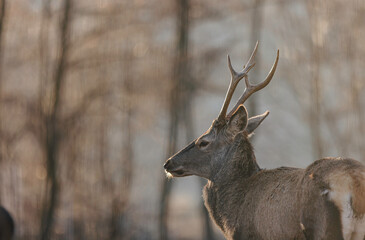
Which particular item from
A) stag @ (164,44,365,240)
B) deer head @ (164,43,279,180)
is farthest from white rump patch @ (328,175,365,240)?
deer head @ (164,43,279,180)

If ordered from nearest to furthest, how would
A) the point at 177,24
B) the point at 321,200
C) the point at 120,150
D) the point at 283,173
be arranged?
the point at 321,200, the point at 283,173, the point at 120,150, the point at 177,24

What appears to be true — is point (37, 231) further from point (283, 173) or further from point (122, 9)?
point (283, 173)

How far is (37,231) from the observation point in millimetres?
20453

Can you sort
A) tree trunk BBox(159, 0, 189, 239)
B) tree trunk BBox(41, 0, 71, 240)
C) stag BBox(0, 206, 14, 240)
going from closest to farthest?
stag BBox(0, 206, 14, 240)
tree trunk BBox(41, 0, 71, 240)
tree trunk BBox(159, 0, 189, 239)

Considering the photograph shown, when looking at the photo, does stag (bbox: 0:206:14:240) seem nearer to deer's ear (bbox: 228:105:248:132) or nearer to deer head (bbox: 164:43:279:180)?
deer head (bbox: 164:43:279:180)

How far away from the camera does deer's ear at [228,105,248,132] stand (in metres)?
8.06

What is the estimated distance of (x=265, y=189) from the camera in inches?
289

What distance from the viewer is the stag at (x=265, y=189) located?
6000 mm

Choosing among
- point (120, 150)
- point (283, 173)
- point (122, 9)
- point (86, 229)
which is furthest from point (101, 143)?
point (283, 173)

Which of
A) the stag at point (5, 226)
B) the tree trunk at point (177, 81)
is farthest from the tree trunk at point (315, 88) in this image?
the stag at point (5, 226)

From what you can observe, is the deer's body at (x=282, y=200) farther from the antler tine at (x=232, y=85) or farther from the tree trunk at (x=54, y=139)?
the tree trunk at (x=54, y=139)

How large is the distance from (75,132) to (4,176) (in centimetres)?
245

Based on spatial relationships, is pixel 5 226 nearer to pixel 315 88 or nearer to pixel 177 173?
pixel 177 173

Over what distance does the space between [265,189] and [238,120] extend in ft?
3.69
